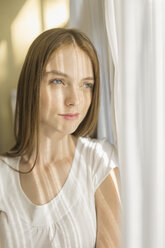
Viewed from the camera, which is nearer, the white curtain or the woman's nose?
the white curtain

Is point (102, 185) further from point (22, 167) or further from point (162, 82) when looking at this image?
point (162, 82)

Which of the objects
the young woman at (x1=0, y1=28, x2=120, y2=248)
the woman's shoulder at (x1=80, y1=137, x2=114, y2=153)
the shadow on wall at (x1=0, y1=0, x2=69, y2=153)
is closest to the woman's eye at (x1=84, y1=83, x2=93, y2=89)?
the young woman at (x1=0, y1=28, x2=120, y2=248)

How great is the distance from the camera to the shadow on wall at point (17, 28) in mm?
1588

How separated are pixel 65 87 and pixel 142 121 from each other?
1.31ft

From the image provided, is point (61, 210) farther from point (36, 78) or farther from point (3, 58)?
point (3, 58)

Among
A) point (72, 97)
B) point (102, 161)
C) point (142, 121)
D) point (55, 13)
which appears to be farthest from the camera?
point (55, 13)

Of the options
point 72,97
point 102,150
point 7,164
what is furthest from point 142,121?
point 7,164

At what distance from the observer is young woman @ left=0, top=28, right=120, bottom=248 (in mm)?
1022

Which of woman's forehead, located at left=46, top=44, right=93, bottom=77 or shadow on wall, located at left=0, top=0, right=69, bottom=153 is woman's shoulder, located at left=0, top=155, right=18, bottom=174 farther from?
shadow on wall, located at left=0, top=0, right=69, bottom=153

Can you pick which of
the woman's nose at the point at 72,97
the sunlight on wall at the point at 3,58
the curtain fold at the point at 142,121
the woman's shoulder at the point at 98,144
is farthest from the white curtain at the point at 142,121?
the sunlight on wall at the point at 3,58

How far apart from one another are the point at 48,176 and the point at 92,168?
0.53 feet

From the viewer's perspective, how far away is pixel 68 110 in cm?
102

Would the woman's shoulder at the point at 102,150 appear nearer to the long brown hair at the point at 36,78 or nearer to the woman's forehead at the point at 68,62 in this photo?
the long brown hair at the point at 36,78

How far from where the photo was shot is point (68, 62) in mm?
1009
